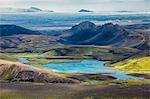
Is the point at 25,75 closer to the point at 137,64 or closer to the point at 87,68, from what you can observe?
the point at 87,68

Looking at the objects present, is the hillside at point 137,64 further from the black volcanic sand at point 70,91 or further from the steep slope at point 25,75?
the black volcanic sand at point 70,91

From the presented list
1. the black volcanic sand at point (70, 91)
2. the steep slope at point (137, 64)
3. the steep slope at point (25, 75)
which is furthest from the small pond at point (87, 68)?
the black volcanic sand at point (70, 91)

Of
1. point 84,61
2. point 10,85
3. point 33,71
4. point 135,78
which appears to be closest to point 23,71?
point 33,71

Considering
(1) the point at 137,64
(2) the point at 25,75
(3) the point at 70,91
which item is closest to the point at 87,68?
(1) the point at 137,64

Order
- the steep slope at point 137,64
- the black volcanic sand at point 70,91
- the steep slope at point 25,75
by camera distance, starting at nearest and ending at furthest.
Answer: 1. the black volcanic sand at point 70,91
2. the steep slope at point 25,75
3. the steep slope at point 137,64

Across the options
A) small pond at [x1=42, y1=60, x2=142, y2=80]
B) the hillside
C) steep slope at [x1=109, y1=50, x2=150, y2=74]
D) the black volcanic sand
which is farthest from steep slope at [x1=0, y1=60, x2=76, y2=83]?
the hillside

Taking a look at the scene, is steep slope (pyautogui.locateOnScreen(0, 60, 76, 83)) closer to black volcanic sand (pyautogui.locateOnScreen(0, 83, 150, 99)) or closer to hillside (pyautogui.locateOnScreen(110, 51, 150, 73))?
black volcanic sand (pyautogui.locateOnScreen(0, 83, 150, 99))
